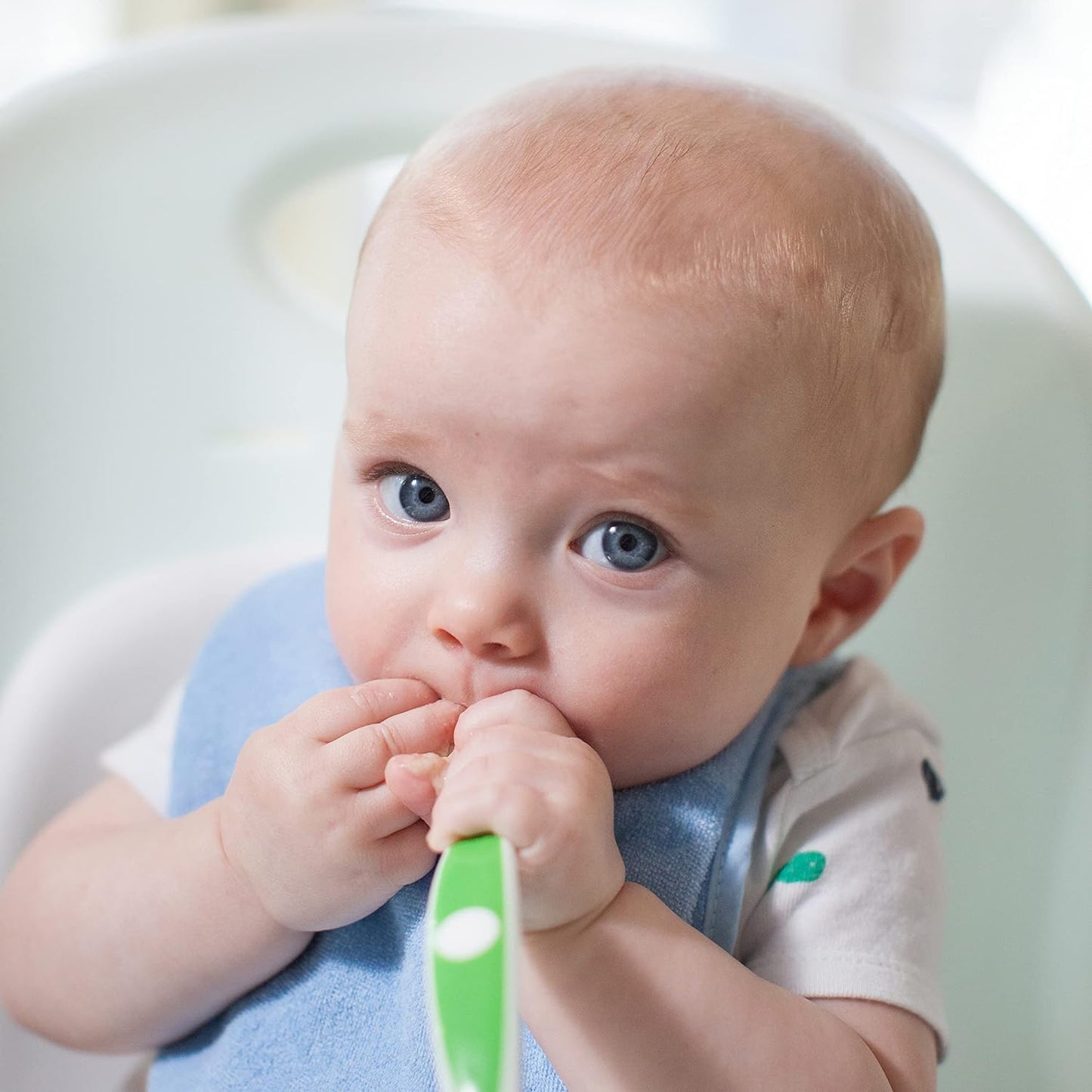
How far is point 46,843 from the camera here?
81cm

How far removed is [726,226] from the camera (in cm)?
62

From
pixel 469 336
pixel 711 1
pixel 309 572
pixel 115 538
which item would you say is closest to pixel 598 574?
pixel 469 336

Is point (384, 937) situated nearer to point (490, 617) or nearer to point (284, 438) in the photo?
point (490, 617)

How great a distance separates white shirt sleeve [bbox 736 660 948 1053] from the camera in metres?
0.67

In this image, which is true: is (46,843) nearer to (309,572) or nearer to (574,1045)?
(309,572)

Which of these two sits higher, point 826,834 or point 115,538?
point 826,834

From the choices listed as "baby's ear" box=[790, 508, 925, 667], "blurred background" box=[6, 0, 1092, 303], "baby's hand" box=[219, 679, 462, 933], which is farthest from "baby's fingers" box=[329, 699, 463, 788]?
"blurred background" box=[6, 0, 1092, 303]

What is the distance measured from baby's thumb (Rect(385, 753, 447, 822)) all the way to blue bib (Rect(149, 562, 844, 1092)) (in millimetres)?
126

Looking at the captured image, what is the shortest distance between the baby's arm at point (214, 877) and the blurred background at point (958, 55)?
1.39 metres

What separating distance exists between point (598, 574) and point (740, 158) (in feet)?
0.66

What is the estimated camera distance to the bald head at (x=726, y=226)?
24.0 inches

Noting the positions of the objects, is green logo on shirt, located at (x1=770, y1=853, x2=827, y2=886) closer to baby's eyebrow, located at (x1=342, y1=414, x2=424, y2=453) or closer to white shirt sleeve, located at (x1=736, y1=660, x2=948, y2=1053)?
white shirt sleeve, located at (x1=736, y1=660, x2=948, y2=1053)

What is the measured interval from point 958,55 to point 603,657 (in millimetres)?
1578

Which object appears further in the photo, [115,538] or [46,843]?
[115,538]
